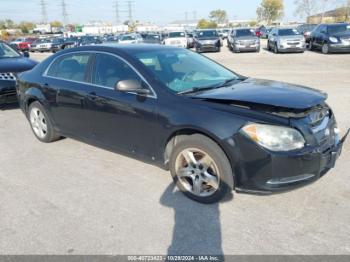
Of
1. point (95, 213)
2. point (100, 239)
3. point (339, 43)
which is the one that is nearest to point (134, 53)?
point (95, 213)

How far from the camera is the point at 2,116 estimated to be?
27.1 ft

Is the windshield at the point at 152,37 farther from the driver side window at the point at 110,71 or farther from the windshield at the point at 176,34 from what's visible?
the driver side window at the point at 110,71

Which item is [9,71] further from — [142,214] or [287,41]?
[287,41]

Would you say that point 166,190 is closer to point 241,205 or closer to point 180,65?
point 241,205

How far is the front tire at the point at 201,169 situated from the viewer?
3.60 metres

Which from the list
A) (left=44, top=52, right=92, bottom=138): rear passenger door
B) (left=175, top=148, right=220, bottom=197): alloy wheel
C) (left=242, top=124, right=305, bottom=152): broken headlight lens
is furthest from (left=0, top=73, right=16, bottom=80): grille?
(left=242, top=124, right=305, bottom=152): broken headlight lens

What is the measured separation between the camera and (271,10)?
3632 inches

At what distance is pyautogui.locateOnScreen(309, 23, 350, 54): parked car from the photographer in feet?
64.8

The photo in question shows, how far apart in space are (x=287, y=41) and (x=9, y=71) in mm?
17651

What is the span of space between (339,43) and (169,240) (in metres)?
19.7

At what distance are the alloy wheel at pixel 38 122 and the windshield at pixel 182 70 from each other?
2.36 meters

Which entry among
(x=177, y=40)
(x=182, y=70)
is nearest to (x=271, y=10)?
(x=177, y=40)

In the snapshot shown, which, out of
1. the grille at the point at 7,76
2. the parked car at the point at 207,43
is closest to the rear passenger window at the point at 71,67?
the grille at the point at 7,76

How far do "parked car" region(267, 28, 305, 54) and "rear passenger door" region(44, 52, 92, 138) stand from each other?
18.9 m
